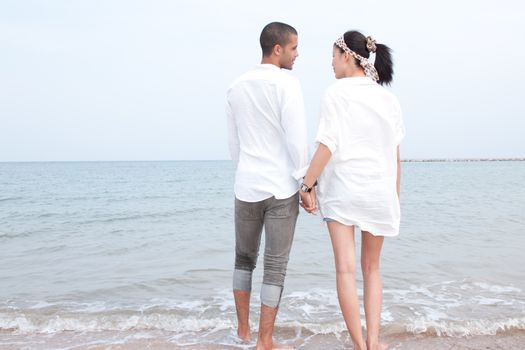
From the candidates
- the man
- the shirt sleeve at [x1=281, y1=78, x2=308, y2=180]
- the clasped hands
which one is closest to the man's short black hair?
the man

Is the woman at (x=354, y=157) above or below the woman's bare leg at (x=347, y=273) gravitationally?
above

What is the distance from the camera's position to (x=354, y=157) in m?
2.76

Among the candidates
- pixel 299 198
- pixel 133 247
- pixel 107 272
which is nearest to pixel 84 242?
pixel 133 247

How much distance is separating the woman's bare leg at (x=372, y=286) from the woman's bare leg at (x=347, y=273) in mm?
129

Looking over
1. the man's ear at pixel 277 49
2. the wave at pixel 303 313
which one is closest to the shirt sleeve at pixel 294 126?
the man's ear at pixel 277 49

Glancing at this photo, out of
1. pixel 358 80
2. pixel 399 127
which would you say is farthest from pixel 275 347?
pixel 358 80

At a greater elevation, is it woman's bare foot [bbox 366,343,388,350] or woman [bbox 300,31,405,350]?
woman [bbox 300,31,405,350]

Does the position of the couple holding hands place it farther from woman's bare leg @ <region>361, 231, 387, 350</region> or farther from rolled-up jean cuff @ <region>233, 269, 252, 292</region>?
rolled-up jean cuff @ <region>233, 269, 252, 292</region>

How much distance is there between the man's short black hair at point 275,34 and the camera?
2.83 meters

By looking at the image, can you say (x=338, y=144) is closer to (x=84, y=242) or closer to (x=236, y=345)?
(x=236, y=345)

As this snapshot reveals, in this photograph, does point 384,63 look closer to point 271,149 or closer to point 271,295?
point 271,149

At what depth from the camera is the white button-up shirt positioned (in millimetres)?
2791

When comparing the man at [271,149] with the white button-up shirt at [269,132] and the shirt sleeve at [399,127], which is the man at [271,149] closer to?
the white button-up shirt at [269,132]

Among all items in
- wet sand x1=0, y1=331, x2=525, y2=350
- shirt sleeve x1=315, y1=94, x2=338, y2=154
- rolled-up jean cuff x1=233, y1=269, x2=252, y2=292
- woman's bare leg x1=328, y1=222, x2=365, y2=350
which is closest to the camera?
shirt sleeve x1=315, y1=94, x2=338, y2=154
